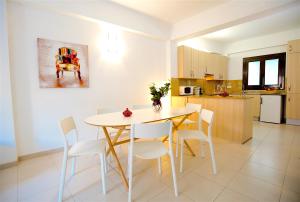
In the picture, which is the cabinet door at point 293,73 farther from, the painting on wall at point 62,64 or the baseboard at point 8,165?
the baseboard at point 8,165

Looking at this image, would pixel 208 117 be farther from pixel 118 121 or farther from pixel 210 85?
pixel 210 85

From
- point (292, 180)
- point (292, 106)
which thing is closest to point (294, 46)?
point (292, 106)

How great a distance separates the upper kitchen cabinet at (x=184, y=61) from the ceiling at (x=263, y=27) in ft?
3.86

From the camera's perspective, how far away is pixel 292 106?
4.18m

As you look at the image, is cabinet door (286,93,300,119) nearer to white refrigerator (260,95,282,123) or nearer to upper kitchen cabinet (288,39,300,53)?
white refrigerator (260,95,282,123)

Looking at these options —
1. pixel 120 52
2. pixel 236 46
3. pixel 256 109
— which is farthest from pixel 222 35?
pixel 120 52

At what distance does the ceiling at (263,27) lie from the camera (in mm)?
3492

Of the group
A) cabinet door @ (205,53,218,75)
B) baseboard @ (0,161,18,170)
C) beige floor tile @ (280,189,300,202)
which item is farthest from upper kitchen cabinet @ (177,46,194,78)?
baseboard @ (0,161,18,170)

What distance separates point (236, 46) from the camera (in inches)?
214

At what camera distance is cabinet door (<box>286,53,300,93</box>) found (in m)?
4.09

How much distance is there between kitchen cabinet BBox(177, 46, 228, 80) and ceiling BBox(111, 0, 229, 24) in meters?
0.93

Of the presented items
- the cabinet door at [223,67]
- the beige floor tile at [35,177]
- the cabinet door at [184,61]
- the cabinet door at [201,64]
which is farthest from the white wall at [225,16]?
the beige floor tile at [35,177]

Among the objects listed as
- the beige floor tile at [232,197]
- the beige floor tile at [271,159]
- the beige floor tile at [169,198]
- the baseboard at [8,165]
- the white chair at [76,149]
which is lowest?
the beige floor tile at [169,198]

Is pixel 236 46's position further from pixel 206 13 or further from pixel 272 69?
pixel 206 13
